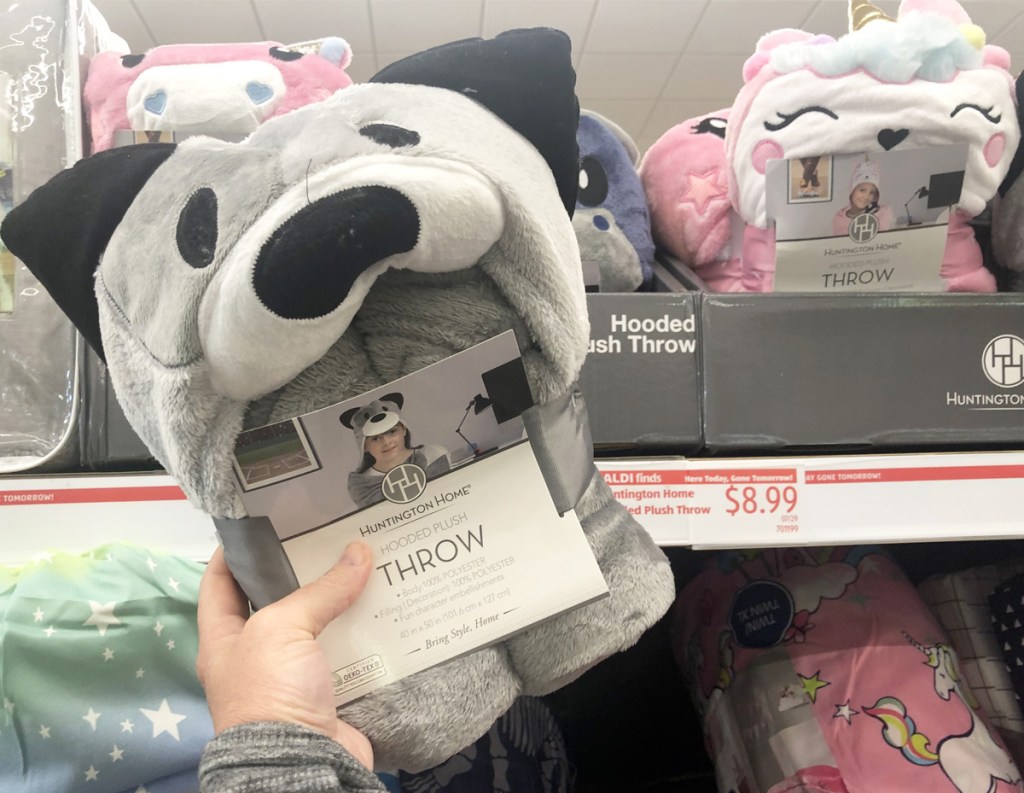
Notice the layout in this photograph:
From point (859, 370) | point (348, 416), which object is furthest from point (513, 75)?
point (859, 370)

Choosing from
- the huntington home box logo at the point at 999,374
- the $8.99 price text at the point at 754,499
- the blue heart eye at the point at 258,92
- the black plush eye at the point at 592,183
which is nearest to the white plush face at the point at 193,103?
the blue heart eye at the point at 258,92

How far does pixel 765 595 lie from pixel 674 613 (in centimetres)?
18

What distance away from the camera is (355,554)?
347mm

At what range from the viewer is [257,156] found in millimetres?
307

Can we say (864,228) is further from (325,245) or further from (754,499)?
(325,245)

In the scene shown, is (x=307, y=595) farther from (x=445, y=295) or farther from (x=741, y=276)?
(x=741, y=276)

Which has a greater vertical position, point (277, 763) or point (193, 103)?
point (193, 103)

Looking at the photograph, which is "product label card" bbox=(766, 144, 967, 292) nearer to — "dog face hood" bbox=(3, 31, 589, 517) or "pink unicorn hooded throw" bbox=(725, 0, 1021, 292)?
"pink unicorn hooded throw" bbox=(725, 0, 1021, 292)

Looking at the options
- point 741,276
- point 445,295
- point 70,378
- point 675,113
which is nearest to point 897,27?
point 741,276

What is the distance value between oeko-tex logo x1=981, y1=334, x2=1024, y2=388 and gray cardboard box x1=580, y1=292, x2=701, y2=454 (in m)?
0.24

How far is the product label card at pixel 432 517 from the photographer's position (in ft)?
1.09

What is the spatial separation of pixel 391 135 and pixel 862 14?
0.56 m

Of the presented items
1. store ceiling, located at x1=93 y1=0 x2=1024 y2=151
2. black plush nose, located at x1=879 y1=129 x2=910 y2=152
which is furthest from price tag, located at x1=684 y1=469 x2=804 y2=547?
store ceiling, located at x1=93 y1=0 x2=1024 y2=151

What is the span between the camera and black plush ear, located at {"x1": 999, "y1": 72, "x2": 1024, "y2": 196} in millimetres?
620
